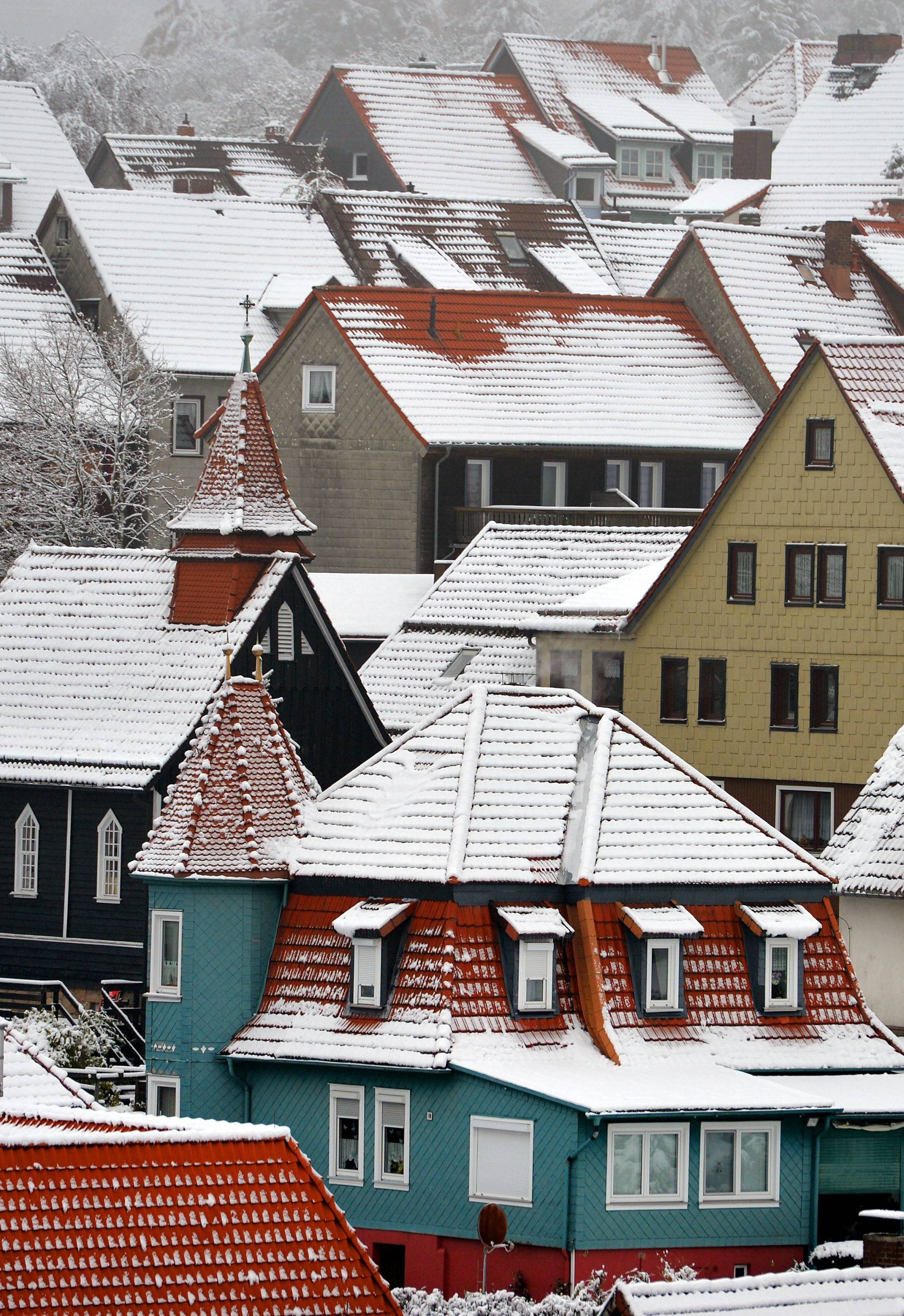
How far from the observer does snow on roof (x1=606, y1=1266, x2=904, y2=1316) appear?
3203 cm

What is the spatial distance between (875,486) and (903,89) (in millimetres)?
55829

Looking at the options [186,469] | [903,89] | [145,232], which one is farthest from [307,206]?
[903,89]

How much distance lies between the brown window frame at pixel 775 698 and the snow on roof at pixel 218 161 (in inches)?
1884

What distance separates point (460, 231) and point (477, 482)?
62.8 feet

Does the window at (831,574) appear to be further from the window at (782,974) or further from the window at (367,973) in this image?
the window at (367,973)

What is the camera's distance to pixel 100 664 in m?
61.1

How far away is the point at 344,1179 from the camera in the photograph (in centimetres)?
4484

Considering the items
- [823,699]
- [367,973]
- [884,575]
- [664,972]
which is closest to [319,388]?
[823,699]

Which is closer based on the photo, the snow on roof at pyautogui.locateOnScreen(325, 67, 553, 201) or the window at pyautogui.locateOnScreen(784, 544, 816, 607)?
the window at pyautogui.locateOnScreen(784, 544, 816, 607)

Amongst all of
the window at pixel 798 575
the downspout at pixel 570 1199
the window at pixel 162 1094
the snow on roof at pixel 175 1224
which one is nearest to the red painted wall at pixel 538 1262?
the downspout at pixel 570 1199

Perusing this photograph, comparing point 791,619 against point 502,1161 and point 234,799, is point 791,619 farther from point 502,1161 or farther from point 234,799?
point 502,1161

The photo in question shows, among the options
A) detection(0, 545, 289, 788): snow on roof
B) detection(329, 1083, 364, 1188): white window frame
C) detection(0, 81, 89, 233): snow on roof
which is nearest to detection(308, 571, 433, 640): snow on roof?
detection(0, 545, 289, 788): snow on roof

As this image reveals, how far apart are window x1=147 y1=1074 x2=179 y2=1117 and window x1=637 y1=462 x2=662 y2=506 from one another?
32.7 m

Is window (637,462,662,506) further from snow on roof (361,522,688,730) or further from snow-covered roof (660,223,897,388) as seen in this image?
snow on roof (361,522,688,730)
